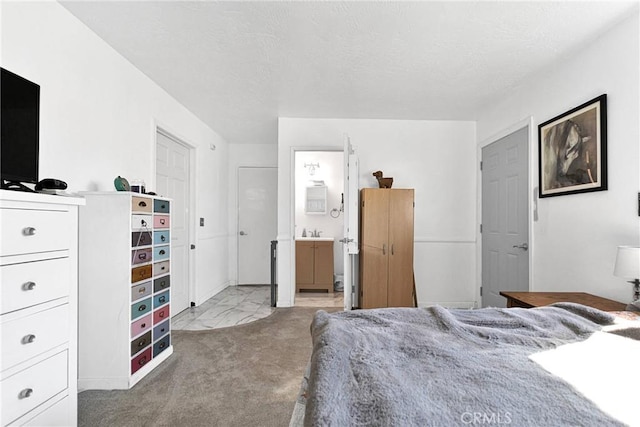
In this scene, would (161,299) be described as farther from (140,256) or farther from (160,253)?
(140,256)

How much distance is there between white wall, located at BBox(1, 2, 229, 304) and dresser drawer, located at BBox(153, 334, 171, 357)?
1.28m

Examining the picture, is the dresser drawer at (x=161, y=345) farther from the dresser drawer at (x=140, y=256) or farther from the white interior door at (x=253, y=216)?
the white interior door at (x=253, y=216)

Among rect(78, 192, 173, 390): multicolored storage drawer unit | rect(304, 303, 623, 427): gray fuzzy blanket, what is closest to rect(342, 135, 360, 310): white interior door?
rect(304, 303, 623, 427): gray fuzzy blanket

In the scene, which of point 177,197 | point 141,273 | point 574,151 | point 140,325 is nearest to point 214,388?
point 140,325

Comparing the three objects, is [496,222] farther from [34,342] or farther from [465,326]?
[34,342]

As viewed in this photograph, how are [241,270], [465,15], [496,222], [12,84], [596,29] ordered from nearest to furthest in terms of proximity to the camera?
[12,84] → [465,15] → [596,29] → [496,222] → [241,270]

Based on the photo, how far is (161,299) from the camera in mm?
2580

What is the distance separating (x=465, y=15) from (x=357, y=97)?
1.55 meters

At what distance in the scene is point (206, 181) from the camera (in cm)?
457

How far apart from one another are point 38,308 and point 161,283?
125 cm

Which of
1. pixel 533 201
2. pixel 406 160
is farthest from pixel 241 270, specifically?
pixel 533 201

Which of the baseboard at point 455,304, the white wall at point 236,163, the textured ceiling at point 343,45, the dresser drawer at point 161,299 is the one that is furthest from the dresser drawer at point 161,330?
the baseboard at point 455,304

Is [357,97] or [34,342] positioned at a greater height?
[357,97]

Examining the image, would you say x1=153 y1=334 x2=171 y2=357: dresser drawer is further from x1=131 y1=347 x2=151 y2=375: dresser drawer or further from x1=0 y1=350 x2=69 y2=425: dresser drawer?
x1=0 y1=350 x2=69 y2=425: dresser drawer
